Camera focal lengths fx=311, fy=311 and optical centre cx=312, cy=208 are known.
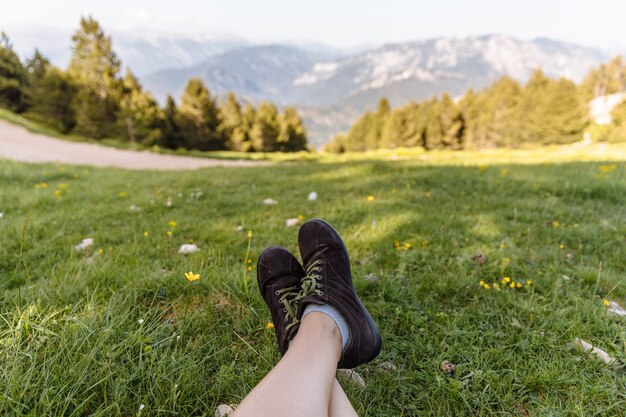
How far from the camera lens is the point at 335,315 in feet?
6.13

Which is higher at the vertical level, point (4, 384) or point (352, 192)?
point (4, 384)

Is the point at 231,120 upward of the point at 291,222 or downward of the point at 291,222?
upward

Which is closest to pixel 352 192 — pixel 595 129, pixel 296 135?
pixel 296 135

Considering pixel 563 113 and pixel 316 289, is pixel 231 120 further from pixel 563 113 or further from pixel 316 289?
pixel 563 113

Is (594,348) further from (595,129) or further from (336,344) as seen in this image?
(595,129)

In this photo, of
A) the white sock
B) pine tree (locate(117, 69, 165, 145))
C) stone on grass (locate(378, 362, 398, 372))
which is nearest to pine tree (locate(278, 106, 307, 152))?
pine tree (locate(117, 69, 165, 145))

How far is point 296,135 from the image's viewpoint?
47250mm

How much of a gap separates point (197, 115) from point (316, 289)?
3684 centimetres

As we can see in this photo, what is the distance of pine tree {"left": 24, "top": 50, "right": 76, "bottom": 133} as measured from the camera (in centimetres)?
2706

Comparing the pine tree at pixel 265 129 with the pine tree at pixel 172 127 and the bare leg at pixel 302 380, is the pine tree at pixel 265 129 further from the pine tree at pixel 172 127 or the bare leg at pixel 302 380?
the bare leg at pixel 302 380

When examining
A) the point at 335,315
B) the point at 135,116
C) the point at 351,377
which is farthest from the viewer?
the point at 135,116

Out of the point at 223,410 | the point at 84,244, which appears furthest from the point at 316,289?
the point at 84,244

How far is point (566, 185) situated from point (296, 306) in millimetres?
5764

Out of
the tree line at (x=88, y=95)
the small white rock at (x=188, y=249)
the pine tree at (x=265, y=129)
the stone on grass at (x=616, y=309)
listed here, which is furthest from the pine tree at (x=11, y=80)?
the stone on grass at (x=616, y=309)
